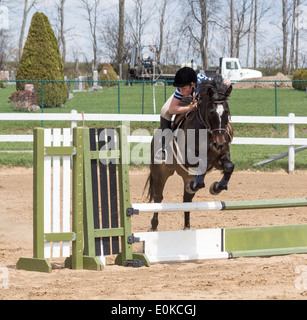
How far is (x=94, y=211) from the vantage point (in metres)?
6.68

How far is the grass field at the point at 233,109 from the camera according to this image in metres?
16.4

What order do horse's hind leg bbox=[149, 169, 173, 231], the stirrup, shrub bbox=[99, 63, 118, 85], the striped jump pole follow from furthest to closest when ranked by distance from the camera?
shrub bbox=[99, 63, 118, 85] → horse's hind leg bbox=[149, 169, 173, 231] → the stirrup → the striped jump pole

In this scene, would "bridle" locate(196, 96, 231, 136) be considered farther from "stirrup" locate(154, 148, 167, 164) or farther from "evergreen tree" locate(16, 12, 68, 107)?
"evergreen tree" locate(16, 12, 68, 107)

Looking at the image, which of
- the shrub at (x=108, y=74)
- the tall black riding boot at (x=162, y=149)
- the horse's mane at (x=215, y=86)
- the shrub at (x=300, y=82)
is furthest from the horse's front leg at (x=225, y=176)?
the shrub at (x=108, y=74)

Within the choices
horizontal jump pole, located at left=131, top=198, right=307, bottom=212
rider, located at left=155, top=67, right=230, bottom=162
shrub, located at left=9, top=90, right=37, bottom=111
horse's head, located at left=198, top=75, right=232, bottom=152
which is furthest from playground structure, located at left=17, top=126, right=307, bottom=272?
shrub, located at left=9, top=90, right=37, bottom=111

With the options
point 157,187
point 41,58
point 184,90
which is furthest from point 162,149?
point 41,58

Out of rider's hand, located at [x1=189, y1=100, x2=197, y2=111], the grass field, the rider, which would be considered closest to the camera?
rider's hand, located at [x1=189, y1=100, x2=197, y2=111]

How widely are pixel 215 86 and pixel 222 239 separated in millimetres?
1781

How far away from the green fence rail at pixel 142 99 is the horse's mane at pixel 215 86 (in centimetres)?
1668

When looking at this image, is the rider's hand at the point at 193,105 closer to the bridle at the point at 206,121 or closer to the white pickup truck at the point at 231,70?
the bridle at the point at 206,121

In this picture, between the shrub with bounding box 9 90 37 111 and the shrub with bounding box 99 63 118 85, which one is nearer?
the shrub with bounding box 9 90 37 111

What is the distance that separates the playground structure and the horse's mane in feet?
4.17

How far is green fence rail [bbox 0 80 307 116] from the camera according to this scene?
90.0 ft
